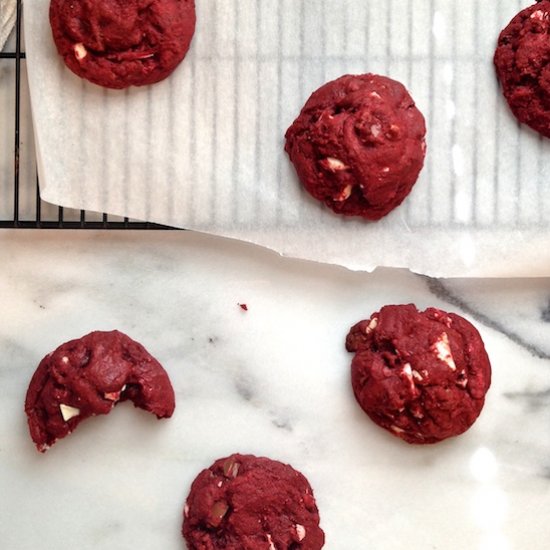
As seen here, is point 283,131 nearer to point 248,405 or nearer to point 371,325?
point 371,325

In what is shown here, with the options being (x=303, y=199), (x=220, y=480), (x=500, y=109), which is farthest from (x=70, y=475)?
(x=500, y=109)

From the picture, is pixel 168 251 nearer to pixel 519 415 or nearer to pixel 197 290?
pixel 197 290

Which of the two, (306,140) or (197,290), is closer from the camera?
(306,140)

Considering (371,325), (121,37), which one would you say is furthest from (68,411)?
(121,37)

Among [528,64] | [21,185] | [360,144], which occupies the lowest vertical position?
[21,185]

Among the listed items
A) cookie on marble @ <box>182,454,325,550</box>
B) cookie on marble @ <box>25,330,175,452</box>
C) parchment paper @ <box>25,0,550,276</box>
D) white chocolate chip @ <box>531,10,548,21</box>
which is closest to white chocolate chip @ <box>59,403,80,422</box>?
cookie on marble @ <box>25,330,175,452</box>

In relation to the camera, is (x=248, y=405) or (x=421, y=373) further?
(x=248, y=405)
